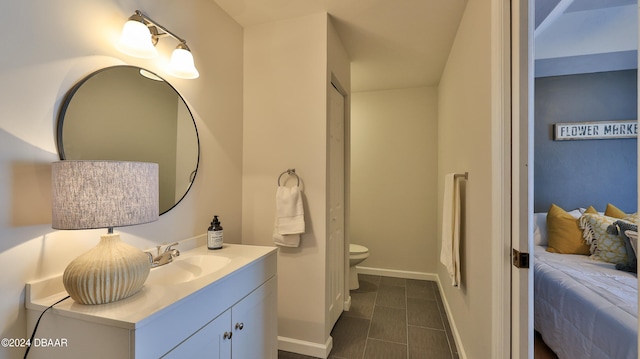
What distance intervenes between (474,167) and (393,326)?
1532 mm

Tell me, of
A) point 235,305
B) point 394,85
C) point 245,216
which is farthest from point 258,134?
point 394,85

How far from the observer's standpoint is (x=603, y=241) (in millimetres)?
2004

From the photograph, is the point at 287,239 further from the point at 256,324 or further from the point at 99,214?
the point at 99,214

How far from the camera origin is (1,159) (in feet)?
2.78

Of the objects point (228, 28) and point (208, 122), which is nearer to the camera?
point (208, 122)

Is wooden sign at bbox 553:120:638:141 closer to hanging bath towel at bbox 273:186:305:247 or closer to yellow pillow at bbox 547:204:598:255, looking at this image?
yellow pillow at bbox 547:204:598:255

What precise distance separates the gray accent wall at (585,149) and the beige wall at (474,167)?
4.44ft

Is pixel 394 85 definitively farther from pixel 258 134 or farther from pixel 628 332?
pixel 628 332

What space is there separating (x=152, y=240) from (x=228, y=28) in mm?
1539

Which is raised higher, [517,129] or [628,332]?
[517,129]

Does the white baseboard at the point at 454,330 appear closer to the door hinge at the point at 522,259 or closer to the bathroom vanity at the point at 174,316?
the door hinge at the point at 522,259

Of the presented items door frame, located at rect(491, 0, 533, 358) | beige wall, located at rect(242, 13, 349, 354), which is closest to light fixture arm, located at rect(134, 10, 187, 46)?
beige wall, located at rect(242, 13, 349, 354)

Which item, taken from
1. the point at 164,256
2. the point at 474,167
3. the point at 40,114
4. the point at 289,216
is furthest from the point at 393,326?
the point at 40,114

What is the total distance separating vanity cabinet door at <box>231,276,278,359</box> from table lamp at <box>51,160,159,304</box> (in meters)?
0.50
